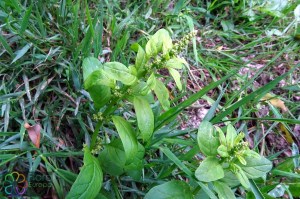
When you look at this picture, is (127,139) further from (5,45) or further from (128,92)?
(5,45)

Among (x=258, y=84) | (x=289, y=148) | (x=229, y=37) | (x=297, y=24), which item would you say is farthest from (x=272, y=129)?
(x=297, y=24)

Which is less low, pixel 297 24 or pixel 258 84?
pixel 297 24

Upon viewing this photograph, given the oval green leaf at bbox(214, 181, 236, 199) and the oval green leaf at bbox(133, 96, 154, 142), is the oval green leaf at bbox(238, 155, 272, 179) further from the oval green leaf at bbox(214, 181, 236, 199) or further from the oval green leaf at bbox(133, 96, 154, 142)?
the oval green leaf at bbox(133, 96, 154, 142)

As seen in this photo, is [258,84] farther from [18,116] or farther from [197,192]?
[18,116]

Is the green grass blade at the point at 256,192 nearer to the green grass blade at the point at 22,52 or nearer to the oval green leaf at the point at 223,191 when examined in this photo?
the oval green leaf at the point at 223,191

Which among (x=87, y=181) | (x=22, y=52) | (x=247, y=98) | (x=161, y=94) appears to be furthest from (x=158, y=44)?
(x=22, y=52)

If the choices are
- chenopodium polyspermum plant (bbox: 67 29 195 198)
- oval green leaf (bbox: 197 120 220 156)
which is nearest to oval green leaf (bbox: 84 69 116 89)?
chenopodium polyspermum plant (bbox: 67 29 195 198)
